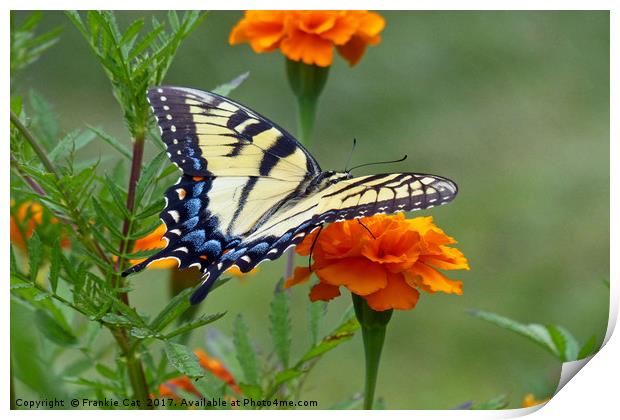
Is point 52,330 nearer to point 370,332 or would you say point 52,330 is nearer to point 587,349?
point 370,332

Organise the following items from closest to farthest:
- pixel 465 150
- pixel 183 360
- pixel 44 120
→ pixel 183 360
pixel 44 120
pixel 465 150

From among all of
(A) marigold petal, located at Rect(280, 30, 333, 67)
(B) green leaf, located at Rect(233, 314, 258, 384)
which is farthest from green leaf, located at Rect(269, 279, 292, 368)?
(A) marigold petal, located at Rect(280, 30, 333, 67)

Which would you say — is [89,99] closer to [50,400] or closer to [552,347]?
[50,400]

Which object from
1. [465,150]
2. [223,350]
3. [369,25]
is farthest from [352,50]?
[465,150]

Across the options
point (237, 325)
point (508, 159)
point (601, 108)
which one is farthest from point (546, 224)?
point (237, 325)

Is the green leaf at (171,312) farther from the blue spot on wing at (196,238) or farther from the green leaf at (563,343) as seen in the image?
the green leaf at (563,343)

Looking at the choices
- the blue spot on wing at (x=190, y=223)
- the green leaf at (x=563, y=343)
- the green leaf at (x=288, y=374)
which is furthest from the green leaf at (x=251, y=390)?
the green leaf at (x=563, y=343)
